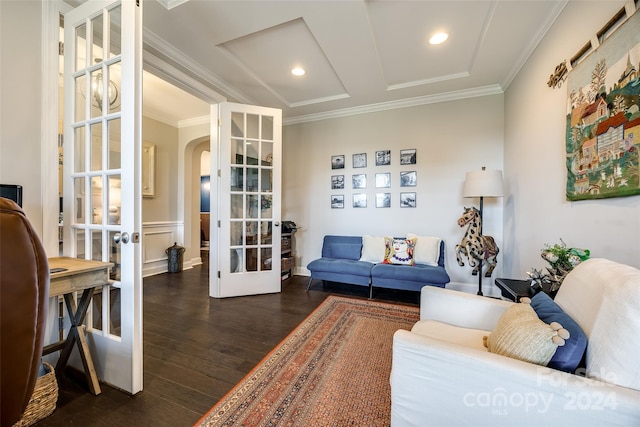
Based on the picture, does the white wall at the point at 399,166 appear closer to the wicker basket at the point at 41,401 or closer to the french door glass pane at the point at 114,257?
the french door glass pane at the point at 114,257

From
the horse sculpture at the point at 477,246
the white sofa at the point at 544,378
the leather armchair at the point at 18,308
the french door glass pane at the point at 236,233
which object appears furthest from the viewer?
the french door glass pane at the point at 236,233

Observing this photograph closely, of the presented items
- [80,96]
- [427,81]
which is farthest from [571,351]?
[427,81]

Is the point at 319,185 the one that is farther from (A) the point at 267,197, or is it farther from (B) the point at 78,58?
(B) the point at 78,58

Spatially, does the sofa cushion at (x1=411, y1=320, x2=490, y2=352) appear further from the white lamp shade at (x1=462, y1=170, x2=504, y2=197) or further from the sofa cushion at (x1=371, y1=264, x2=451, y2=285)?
the white lamp shade at (x1=462, y1=170, x2=504, y2=197)

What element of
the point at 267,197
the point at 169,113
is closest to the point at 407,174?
the point at 267,197

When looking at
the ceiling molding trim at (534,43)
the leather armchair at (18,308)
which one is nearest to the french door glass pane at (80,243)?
the leather armchair at (18,308)

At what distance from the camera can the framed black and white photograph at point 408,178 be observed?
135 inches

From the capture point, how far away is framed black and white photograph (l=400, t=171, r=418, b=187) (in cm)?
343

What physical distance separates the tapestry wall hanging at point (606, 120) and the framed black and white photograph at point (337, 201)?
8.40ft

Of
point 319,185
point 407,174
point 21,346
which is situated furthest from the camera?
point 319,185

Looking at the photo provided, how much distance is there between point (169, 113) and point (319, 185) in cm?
276

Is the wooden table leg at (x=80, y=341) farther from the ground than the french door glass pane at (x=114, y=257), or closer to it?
closer to it

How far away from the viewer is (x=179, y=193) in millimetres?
4422

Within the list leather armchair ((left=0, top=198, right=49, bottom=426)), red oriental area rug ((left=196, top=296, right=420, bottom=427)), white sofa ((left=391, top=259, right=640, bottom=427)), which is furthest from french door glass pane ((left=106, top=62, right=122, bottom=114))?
white sofa ((left=391, top=259, right=640, bottom=427))
